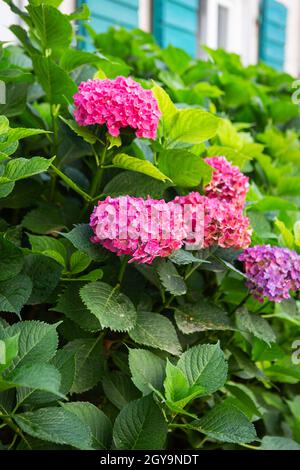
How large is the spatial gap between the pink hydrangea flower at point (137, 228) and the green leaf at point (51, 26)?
1.39 ft

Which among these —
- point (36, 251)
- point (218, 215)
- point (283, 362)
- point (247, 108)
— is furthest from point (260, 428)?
point (247, 108)

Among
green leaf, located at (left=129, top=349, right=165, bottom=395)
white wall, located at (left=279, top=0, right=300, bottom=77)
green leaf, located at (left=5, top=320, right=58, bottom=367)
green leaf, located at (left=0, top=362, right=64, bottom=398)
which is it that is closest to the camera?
green leaf, located at (left=0, top=362, right=64, bottom=398)

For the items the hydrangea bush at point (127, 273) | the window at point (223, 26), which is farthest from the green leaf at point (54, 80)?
the window at point (223, 26)

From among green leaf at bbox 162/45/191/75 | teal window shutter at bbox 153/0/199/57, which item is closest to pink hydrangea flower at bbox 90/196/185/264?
green leaf at bbox 162/45/191/75

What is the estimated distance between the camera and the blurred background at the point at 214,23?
2.68 meters

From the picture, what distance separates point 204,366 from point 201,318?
0.17 m

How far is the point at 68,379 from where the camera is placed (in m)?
0.91

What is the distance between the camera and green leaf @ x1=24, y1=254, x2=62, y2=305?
105 cm

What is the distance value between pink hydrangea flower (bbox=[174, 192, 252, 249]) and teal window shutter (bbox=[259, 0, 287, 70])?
3555 millimetres

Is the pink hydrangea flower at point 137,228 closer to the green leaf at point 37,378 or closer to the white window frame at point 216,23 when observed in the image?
the green leaf at point 37,378

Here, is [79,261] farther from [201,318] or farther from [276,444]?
[276,444]

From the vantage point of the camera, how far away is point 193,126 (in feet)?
3.87

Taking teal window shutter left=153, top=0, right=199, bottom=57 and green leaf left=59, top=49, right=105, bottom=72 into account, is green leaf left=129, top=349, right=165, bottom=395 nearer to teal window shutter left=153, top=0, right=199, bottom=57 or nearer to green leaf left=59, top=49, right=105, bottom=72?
green leaf left=59, top=49, right=105, bottom=72
